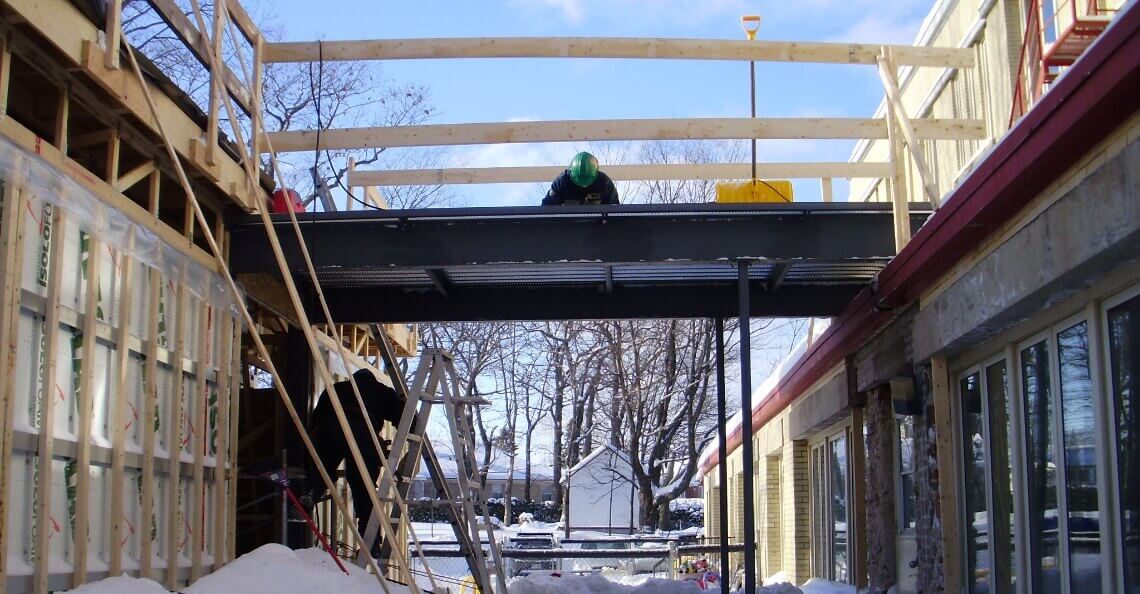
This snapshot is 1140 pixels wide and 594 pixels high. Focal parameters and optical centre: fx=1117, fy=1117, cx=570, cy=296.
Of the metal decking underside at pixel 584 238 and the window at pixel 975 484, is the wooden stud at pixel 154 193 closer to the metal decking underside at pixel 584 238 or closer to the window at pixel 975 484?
the metal decking underside at pixel 584 238

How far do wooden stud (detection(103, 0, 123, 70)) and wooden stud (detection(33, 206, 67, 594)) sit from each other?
1.30m

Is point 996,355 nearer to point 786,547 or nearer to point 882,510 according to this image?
point 882,510

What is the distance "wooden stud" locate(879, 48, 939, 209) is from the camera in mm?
9242

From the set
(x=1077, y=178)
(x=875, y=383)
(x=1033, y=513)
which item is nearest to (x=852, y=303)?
(x=875, y=383)

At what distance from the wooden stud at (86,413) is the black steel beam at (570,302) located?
4.80 meters

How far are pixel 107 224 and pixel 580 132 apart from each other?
4487mm

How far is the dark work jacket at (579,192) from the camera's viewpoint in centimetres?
1068

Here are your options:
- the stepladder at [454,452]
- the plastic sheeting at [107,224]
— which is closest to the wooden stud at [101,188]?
the plastic sheeting at [107,224]

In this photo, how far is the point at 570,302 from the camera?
12047 mm

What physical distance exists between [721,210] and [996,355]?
2903mm

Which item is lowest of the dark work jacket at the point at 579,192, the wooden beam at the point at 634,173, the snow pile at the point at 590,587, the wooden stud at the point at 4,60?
the snow pile at the point at 590,587

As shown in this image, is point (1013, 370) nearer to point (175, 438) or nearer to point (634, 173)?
point (634, 173)

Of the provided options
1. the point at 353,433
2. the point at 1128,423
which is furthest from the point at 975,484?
the point at 353,433

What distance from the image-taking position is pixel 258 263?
9875 millimetres
